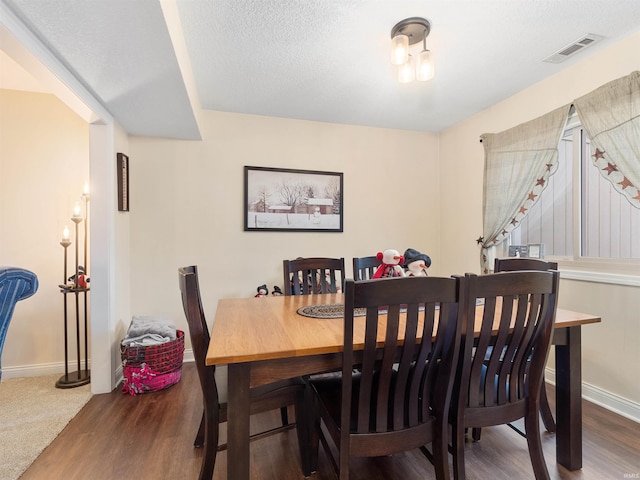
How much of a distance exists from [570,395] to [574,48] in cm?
215

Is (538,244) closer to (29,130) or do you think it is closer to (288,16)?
(288,16)

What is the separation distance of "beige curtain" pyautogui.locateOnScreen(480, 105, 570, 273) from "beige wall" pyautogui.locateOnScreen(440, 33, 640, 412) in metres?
0.13

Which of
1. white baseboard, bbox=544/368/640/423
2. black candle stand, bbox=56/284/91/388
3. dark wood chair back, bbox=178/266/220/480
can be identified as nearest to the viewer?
dark wood chair back, bbox=178/266/220/480

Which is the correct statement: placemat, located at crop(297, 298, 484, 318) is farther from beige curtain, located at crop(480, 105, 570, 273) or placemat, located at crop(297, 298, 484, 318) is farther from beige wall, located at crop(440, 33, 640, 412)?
beige curtain, located at crop(480, 105, 570, 273)

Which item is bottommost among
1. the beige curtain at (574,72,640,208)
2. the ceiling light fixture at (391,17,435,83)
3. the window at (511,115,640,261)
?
the window at (511,115,640,261)

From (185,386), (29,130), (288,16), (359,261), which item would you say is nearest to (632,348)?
(359,261)

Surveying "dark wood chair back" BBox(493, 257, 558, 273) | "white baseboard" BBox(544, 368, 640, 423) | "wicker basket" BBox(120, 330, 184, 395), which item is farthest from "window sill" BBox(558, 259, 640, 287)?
"wicker basket" BBox(120, 330, 184, 395)

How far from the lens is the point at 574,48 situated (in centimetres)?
211

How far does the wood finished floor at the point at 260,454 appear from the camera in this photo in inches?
60.1

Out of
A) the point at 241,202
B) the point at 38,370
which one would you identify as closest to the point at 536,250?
the point at 241,202

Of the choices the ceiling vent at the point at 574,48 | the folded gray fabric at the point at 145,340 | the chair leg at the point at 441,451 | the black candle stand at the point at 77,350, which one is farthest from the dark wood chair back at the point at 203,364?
the ceiling vent at the point at 574,48

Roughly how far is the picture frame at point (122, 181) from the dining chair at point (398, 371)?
90.3 inches

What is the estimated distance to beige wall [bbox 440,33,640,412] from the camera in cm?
201

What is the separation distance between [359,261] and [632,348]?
5.88ft
